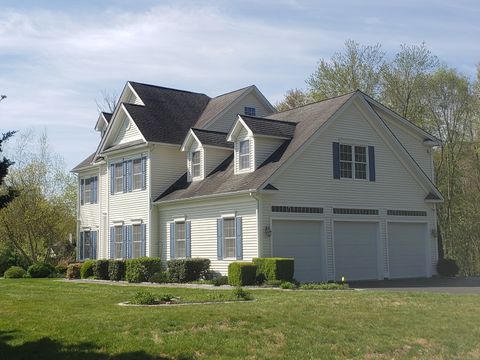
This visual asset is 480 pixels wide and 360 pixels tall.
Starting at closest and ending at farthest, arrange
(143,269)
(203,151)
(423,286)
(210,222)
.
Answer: (423,286) → (210,222) → (143,269) → (203,151)

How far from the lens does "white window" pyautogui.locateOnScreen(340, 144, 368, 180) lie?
1065 inches

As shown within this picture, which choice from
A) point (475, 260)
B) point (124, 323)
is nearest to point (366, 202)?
point (124, 323)

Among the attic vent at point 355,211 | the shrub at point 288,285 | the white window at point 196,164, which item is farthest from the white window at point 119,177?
the shrub at point 288,285

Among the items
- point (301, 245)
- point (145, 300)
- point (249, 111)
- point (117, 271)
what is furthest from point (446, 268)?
point (145, 300)

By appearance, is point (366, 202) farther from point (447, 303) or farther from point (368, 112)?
point (447, 303)

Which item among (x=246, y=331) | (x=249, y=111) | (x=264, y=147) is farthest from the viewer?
(x=249, y=111)

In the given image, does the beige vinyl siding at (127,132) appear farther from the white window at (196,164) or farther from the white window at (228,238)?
the white window at (228,238)

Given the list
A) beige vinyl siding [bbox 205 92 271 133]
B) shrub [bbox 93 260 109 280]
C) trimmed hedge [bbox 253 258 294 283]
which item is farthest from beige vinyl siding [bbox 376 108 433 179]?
shrub [bbox 93 260 109 280]

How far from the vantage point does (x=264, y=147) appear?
2628cm

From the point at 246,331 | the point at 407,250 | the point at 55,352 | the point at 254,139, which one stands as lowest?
the point at 55,352

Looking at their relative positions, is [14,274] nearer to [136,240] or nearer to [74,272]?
[74,272]

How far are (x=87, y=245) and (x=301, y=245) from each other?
1654cm

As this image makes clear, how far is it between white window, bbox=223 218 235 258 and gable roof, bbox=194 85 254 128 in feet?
26.6

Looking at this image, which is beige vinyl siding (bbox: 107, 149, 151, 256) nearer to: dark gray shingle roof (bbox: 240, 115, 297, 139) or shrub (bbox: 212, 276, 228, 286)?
dark gray shingle roof (bbox: 240, 115, 297, 139)
